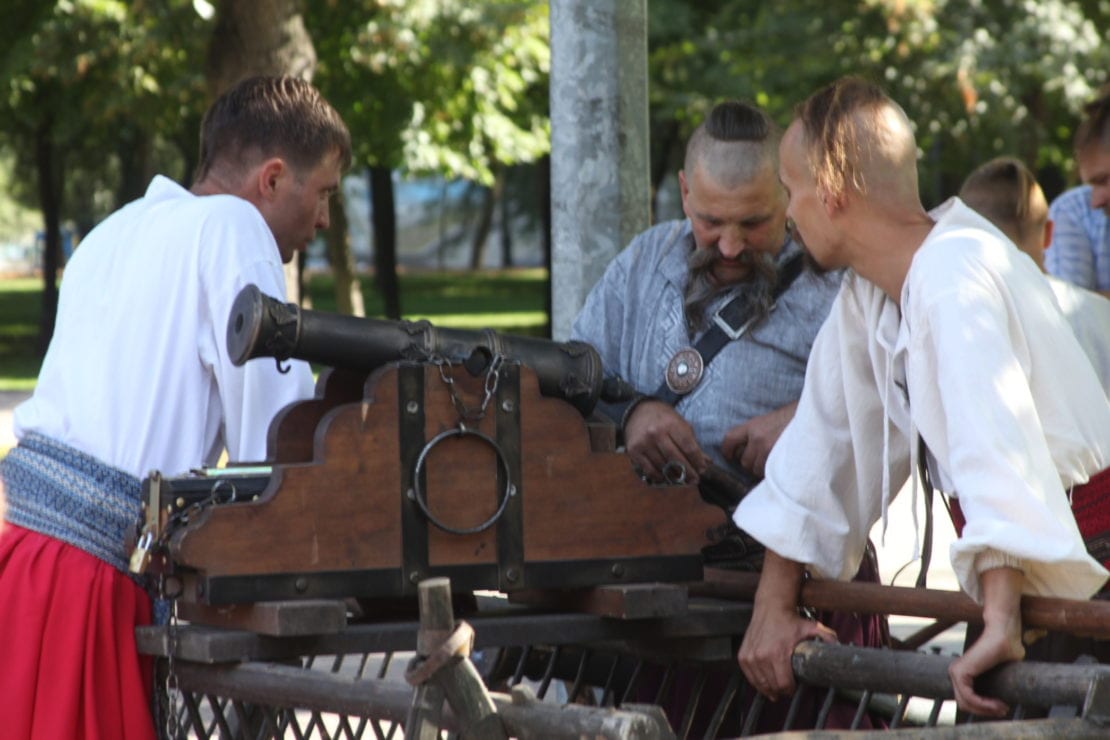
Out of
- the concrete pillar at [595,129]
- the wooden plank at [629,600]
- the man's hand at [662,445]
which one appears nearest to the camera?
the wooden plank at [629,600]

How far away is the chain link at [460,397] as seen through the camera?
2891 millimetres

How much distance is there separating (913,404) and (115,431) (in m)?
1.50

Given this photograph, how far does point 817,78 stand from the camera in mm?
18375

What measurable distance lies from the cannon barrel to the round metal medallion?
48cm

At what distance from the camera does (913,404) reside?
105 inches

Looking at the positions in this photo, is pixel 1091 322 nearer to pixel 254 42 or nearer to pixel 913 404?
pixel 913 404

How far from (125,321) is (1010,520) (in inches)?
66.6

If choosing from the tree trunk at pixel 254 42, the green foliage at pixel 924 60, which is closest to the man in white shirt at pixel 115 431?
the tree trunk at pixel 254 42

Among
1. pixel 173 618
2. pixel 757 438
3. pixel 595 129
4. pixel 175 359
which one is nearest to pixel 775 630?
pixel 757 438

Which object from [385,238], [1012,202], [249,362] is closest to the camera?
[249,362]

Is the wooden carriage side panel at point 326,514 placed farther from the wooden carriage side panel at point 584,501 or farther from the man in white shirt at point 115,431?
the man in white shirt at point 115,431

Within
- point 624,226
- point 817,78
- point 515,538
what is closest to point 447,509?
point 515,538

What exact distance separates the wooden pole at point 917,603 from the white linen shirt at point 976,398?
1.8 inches

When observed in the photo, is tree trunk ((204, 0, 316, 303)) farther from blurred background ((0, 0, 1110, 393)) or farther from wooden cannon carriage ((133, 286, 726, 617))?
wooden cannon carriage ((133, 286, 726, 617))
